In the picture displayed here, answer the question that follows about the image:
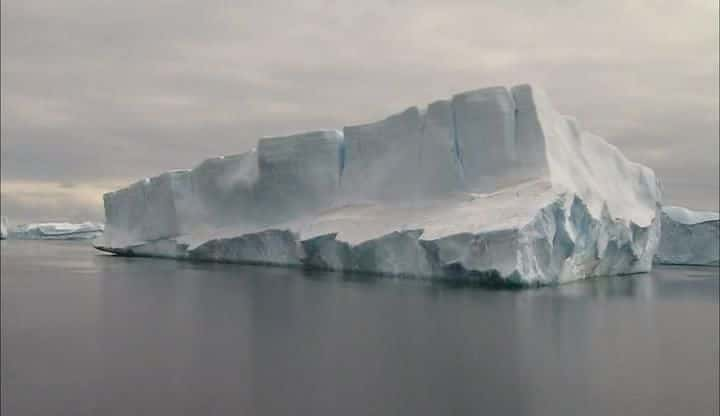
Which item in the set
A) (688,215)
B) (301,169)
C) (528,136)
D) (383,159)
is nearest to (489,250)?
(528,136)

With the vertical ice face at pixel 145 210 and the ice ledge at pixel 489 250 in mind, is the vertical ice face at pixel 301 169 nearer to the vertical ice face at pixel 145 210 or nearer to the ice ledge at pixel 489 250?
the ice ledge at pixel 489 250

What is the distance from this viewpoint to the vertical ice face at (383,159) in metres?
14.3

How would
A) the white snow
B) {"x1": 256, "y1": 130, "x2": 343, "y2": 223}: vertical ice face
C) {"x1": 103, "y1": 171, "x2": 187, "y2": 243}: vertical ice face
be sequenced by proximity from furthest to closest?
the white snow
{"x1": 103, "y1": 171, "x2": 187, "y2": 243}: vertical ice face
{"x1": 256, "y1": 130, "x2": 343, "y2": 223}: vertical ice face

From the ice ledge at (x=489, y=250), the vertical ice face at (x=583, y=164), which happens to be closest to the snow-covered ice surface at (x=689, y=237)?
the vertical ice face at (x=583, y=164)

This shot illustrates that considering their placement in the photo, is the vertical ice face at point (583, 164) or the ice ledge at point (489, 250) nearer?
the ice ledge at point (489, 250)

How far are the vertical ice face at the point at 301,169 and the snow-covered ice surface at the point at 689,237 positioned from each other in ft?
39.0

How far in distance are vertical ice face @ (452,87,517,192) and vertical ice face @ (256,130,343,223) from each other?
3305 mm

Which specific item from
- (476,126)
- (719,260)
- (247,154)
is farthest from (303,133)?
(719,260)

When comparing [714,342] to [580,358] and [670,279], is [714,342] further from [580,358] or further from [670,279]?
[670,279]

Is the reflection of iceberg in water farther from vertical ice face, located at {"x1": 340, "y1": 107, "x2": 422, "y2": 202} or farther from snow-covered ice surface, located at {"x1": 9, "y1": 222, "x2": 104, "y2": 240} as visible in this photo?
snow-covered ice surface, located at {"x1": 9, "y1": 222, "x2": 104, "y2": 240}

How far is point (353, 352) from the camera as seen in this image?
5.65 meters

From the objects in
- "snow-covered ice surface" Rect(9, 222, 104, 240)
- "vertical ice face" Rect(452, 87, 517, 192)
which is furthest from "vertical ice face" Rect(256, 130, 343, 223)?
"snow-covered ice surface" Rect(9, 222, 104, 240)

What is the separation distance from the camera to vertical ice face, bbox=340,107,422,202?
46.8 feet

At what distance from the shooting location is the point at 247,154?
1692cm
